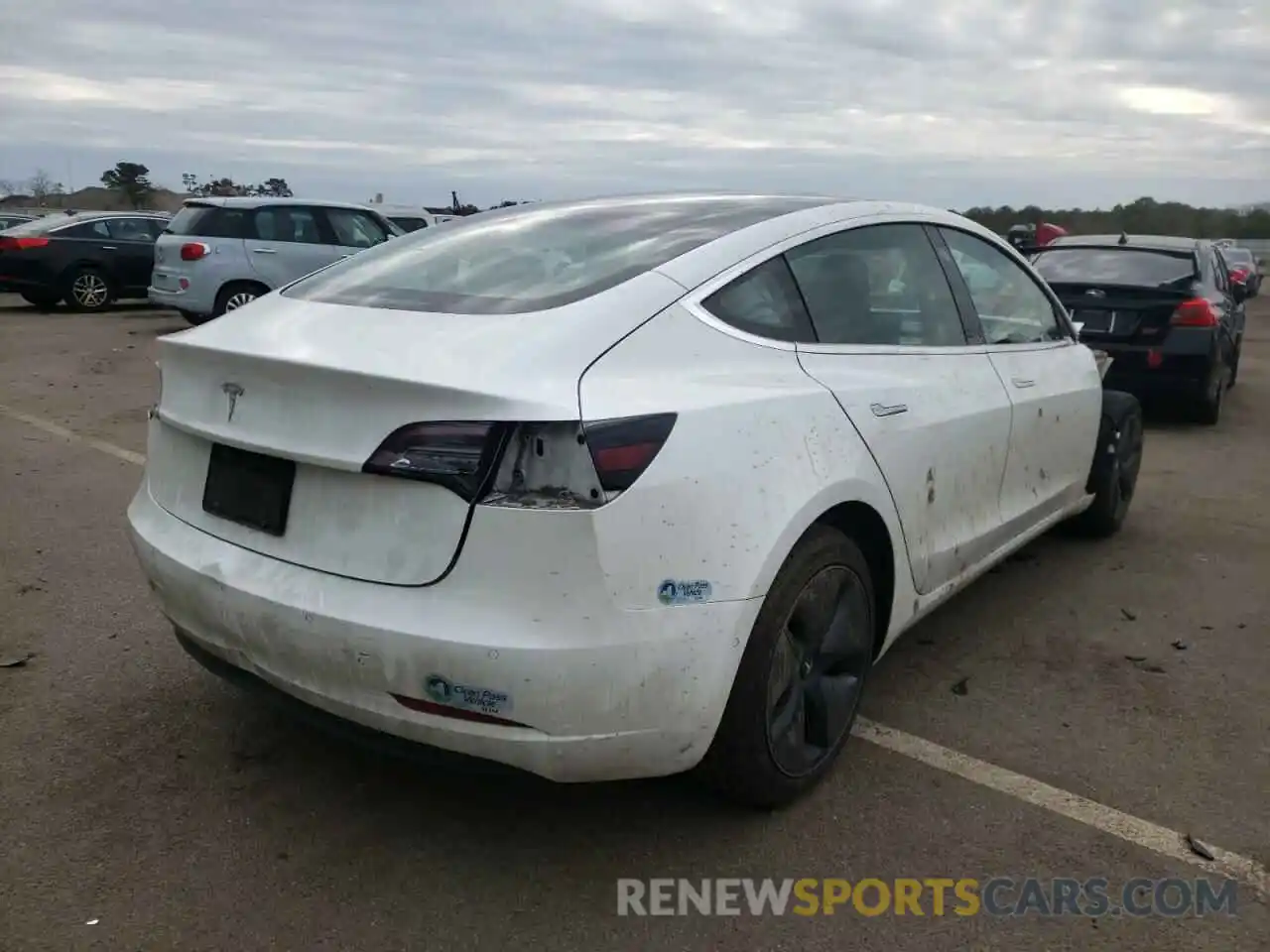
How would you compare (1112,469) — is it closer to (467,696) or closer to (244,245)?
(467,696)

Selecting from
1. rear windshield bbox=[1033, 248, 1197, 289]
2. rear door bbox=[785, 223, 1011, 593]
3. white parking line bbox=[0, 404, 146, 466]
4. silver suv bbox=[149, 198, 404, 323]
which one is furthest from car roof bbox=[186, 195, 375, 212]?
rear door bbox=[785, 223, 1011, 593]

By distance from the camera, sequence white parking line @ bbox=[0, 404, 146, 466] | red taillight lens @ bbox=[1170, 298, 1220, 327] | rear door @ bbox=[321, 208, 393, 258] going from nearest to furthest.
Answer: white parking line @ bbox=[0, 404, 146, 466], red taillight lens @ bbox=[1170, 298, 1220, 327], rear door @ bbox=[321, 208, 393, 258]

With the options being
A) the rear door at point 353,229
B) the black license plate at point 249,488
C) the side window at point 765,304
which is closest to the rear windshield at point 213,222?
the rear door at point 353,229

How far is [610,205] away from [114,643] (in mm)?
2365

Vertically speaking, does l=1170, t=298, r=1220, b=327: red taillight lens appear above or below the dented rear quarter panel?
above

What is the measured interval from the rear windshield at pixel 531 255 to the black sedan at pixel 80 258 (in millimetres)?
15382

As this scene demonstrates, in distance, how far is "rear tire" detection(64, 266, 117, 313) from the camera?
17.0 metres

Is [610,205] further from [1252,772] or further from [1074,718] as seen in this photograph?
[1252,772]

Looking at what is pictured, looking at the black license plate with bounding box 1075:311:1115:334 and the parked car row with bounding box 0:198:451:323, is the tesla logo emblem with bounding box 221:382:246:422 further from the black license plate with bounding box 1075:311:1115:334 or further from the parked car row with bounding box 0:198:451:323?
the parked car row with bounding box 0:198:451:323

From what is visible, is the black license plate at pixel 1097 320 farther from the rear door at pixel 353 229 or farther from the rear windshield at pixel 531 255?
the rear door at pixel 353 229

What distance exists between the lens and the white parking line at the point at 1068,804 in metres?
2.79

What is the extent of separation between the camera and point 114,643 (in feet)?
13.1

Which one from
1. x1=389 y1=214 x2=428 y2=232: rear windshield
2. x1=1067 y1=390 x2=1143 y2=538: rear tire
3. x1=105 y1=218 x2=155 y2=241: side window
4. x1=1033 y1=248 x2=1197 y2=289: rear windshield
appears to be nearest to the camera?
x1=1067 y1=390 x2=1143 y2=538: rear tire

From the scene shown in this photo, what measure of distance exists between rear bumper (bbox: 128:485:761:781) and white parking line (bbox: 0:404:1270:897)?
1042mm
